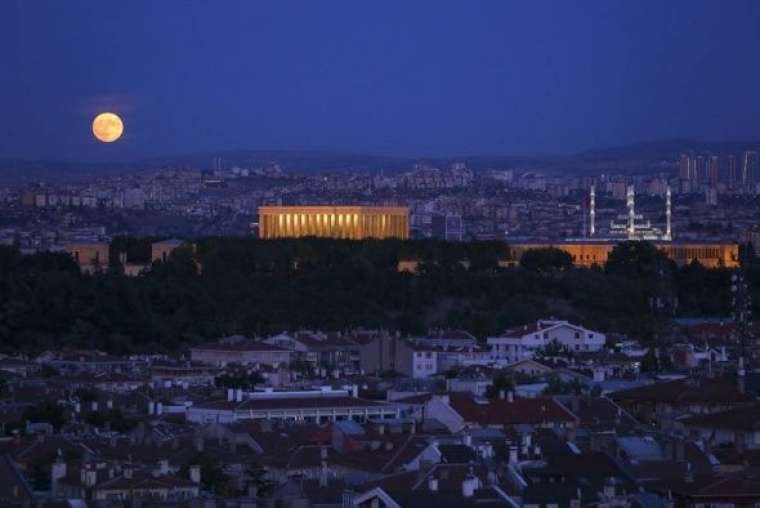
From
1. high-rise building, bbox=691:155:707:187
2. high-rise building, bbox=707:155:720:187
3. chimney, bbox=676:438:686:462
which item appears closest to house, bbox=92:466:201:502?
chimney, bbox=676:438:686:462

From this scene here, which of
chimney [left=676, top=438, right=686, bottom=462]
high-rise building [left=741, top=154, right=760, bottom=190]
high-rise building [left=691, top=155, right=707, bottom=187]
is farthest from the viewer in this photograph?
high-rise building [left=691, top=155, right=707, bottom=187]

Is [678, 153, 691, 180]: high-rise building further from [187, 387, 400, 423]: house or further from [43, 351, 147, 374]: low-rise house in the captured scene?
[187, 387, 400, 423]: house

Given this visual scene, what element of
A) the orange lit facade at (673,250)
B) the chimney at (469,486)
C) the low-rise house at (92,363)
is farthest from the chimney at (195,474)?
the orange lit facade at (673,250)

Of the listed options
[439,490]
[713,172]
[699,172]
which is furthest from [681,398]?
[699,172]

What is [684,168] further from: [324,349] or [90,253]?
[324,349]

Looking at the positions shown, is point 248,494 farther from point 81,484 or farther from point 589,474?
point 589,474

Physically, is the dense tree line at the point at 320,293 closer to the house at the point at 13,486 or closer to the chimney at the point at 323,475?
the chimney at the point at 323,475

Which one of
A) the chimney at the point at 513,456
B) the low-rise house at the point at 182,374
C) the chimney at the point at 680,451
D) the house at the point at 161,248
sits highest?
the chimney at the point at 513,456
